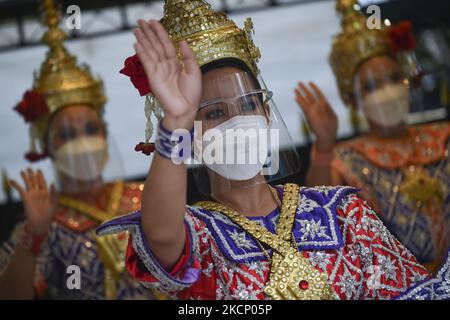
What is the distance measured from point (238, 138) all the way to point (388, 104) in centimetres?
237

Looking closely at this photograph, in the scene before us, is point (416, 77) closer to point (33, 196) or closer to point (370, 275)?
point (33, 196)

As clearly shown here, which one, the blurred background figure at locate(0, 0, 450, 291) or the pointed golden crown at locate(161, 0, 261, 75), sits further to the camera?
the blurred background figure at locate(0, 0, 450, 291)

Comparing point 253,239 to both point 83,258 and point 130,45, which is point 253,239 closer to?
point 83,258

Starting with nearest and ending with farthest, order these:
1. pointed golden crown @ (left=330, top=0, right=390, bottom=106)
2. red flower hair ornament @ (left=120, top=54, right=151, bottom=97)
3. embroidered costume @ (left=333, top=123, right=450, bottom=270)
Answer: red flower hair ornament @ (left=120, top=54, right=151, bottom=97) < embroidered costume @ (left=333, top=123, right=450, bottom=270) < pointed golden crown @ (left=330, top=0, right=390, bottom=106)

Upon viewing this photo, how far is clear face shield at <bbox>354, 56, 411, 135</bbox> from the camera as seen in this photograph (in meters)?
4.39

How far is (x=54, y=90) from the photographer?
439 centimetres

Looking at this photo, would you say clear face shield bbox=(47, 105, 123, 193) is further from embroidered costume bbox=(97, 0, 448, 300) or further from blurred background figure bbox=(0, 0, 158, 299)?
embroidered costume bbox=(97, 0, 448, 300)

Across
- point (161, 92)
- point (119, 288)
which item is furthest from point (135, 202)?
point (161, 92)

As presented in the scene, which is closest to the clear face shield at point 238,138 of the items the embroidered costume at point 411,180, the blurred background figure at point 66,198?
the blurred background figure at point 66,198

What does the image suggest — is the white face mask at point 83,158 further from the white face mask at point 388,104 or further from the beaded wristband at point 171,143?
the beaded wristband at point 171,143

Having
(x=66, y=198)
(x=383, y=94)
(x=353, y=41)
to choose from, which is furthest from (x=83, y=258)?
(x=353, y=41)

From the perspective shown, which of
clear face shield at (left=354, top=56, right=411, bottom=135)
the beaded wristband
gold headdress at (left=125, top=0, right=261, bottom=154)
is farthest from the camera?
clear face shield at (left=354, top=56, right=411, bottom=135)

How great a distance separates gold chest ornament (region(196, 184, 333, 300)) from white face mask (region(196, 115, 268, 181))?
16 cm

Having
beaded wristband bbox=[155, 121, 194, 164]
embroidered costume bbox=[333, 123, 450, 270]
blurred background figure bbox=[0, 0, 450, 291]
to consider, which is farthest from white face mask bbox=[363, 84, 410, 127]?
beaded wristband bbox=[155, 121, 194, 164]
